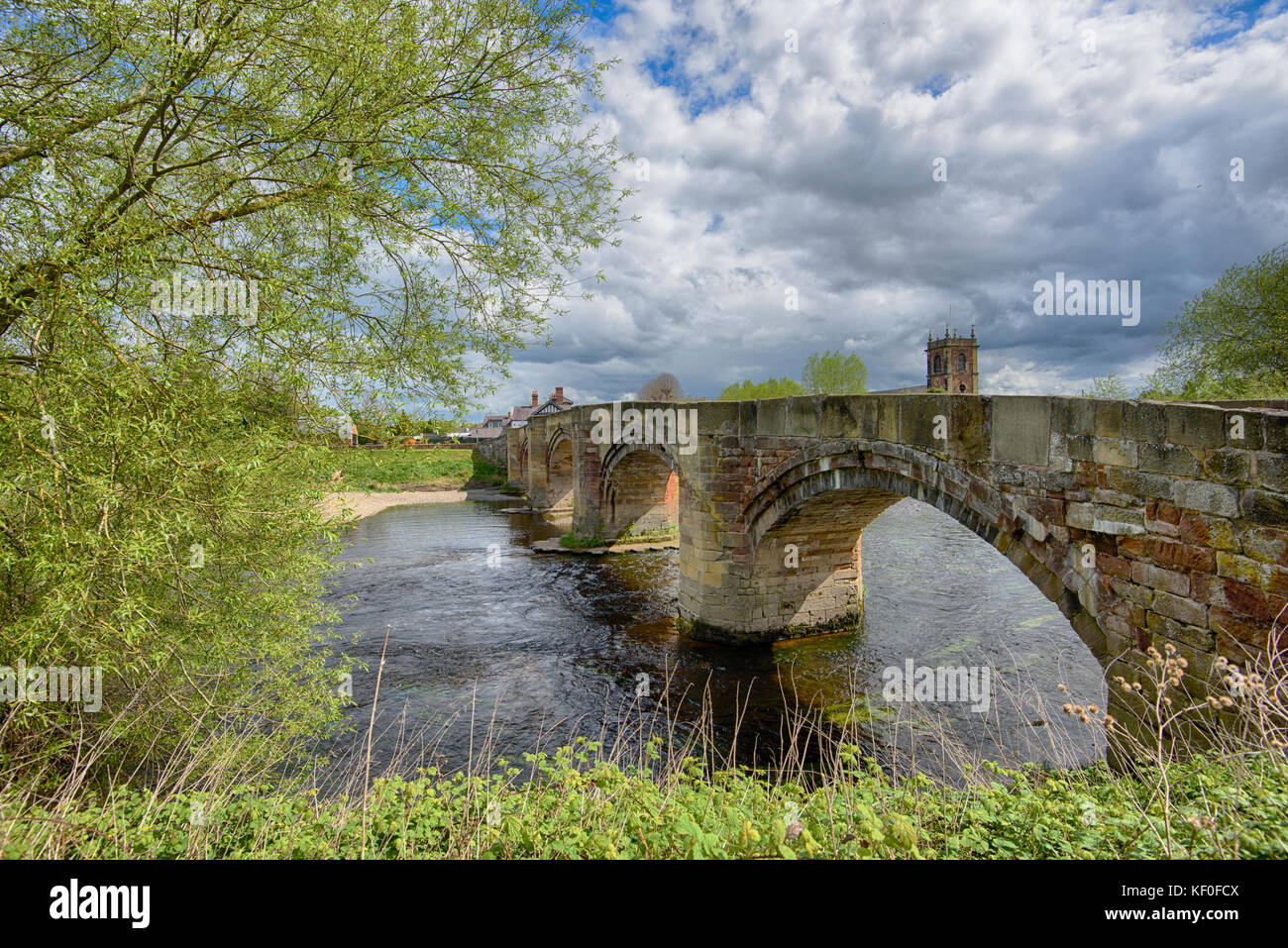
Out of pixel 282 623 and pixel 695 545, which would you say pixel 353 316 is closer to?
pixel 282 623

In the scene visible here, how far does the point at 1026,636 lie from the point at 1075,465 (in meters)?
6.83

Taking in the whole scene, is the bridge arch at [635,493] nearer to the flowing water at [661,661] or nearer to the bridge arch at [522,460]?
the flowing water at [661,661]

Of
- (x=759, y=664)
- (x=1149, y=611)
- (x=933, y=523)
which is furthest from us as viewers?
(x=933, y=523)

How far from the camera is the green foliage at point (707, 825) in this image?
287cm

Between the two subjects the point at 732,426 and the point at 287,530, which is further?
the point at 732,426

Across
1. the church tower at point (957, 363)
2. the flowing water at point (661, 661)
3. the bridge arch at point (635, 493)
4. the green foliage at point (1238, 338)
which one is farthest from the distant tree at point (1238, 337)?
the church tower at point (957, 363)

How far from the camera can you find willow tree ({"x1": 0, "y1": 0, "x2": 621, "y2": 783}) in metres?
4.04

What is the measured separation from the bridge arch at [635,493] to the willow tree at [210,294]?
14330 millimetres

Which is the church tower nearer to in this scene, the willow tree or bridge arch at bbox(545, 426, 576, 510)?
bridge arch at bbox(545, 426, 576, 510)

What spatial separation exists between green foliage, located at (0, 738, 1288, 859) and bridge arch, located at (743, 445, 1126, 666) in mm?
2377

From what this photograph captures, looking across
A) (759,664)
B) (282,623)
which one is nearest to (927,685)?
(759,664)

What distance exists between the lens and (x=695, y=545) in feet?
39.1

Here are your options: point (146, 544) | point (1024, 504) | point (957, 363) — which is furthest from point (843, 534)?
point (957, 363)

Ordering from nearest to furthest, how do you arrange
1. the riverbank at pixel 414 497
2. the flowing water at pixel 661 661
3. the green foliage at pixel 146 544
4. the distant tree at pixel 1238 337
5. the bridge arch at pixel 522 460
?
1. the green foliage at pixel 146 544
2. the flowing water at pixel 661 661
3. the distant tree at pixel 1238 337
4. the riverbank at pixel 414 497
5. the bridge arch at pixel 522 460
